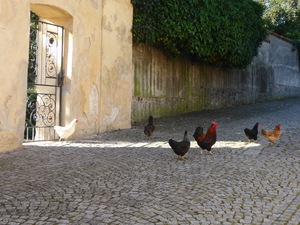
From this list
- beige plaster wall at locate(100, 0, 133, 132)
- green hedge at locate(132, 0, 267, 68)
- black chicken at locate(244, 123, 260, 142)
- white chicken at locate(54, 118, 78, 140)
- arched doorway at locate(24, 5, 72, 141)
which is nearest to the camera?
black chicken at locate(244, 123, 260, 142)

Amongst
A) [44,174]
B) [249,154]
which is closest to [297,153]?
[249,154]

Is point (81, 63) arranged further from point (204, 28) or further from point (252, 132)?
point (204, 28)

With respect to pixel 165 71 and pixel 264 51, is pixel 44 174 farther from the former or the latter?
pixel 264 51

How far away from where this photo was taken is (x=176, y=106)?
13.4m

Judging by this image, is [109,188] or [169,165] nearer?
[109,188]

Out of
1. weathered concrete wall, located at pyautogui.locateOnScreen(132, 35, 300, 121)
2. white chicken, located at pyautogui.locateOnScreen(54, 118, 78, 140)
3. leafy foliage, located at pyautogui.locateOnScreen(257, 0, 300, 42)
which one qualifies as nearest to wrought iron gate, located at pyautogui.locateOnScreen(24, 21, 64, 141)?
white chicken, located at pyautogui.locateOnScreen(54, 118, 78, 140)

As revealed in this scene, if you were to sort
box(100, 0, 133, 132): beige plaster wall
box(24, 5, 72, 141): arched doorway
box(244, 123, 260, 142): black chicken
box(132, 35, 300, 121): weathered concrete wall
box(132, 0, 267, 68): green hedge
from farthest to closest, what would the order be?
box(132, 35, 300, 121): weathered concrete wall
box(132, 0, 267, 68): green hedge
box(100, 0, 133, 132): beige plaster wall
box(24, 5, 72, 141): arched doorway
box(244, 123, 260, 142): black chicken

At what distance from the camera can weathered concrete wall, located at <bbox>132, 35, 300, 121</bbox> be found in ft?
38.3

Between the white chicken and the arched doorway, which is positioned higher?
the arched doorway

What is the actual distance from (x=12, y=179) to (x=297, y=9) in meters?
23.7

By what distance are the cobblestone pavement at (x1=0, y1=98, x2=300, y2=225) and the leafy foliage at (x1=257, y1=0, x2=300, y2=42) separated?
1821cm

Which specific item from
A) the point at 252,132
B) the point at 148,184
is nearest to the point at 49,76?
the point at 252,132

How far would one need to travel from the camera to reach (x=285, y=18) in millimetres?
24406

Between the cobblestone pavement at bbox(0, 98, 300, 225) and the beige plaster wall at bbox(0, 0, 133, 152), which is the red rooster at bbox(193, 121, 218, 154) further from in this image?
the beige plaster wall at bbox(0, 0, 133, 152)
